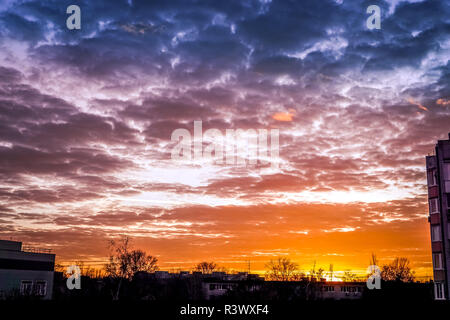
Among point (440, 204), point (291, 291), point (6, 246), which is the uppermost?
point (440, 204)

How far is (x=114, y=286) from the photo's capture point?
3733 inches

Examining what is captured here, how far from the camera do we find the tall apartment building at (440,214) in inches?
1730

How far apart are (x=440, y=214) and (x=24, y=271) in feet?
161

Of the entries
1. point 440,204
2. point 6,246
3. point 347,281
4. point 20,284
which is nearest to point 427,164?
point 440,204

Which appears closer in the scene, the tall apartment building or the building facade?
the tall apartment building

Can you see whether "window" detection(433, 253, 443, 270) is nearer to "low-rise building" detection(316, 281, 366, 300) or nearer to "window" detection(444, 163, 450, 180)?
"window" detection(444, 163, 450, 180)

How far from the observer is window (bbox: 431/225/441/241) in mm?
45312
